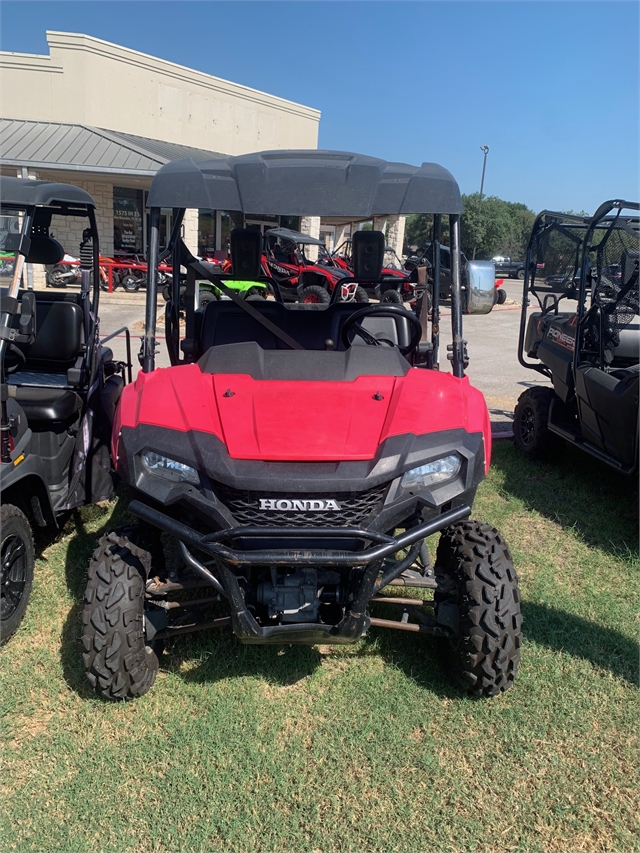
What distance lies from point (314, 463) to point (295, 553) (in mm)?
318

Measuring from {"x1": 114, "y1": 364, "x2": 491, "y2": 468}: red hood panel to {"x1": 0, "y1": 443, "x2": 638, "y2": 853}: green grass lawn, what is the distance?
1033 millimetres

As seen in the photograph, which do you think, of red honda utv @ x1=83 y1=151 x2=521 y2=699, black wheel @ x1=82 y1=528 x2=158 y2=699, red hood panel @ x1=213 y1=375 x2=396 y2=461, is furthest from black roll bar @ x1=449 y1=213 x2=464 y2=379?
black wheel @ x1=82 y1=528 x2=158 y2=699

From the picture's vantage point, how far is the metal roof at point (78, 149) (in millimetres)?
15570

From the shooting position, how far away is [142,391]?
2.71m

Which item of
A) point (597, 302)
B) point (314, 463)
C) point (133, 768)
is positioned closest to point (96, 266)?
point (314, 463)

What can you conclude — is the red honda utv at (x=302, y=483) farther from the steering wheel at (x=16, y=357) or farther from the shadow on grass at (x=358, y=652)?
the steering wheel at (x=16, y=357)

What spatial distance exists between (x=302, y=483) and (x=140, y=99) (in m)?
21.0

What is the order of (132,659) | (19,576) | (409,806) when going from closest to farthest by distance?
(409,806) → (132,659) → (19,576)

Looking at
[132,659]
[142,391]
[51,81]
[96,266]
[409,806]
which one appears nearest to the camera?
[409,806]

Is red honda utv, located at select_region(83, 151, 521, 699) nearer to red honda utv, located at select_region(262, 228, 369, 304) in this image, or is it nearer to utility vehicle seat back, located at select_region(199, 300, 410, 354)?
utility vehicle seat back, located at select_region(199, 300, 410, 354)

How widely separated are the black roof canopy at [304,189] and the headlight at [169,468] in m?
1.09

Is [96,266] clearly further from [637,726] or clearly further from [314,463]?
[637,726]

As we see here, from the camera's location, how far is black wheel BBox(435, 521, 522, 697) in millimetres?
2516

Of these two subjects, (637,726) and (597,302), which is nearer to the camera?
(637,726)
